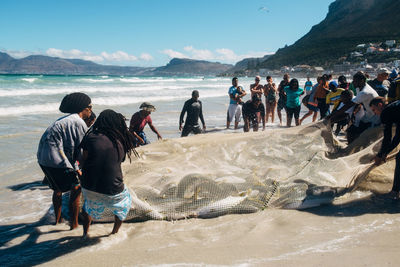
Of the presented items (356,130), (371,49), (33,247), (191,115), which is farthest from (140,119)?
(371,49)

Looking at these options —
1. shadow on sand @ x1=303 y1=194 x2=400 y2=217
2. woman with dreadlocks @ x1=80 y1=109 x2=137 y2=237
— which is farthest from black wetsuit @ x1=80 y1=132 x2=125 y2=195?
shadow on sand @ x1=303 y1=194 x2=400 y2=217

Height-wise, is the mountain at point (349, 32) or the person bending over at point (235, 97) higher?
the mountain at point (349, 32)

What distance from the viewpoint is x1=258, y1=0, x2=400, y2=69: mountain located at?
335 feet

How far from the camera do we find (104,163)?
2992mm

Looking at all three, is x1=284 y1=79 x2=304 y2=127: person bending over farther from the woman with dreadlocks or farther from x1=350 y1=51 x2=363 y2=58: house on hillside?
x1=350 y1=51 x2=363 y2=58: house on hillside

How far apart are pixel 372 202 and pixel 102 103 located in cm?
1868

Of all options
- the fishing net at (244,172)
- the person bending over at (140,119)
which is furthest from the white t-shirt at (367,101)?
the person bending over at (140,119)

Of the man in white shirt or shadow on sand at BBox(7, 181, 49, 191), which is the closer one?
the man in white shirt

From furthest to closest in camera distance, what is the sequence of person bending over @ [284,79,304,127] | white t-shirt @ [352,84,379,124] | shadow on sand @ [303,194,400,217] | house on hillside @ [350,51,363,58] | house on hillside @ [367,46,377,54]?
house on hillside @ [367,46,377,54], house on hillside @ [350,51,363,58], person bending over @ [284,79,304,127], white t-shirt @ [352,84,379,124], shadow on sand @ [303,194,400,217]

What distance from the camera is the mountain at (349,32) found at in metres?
102

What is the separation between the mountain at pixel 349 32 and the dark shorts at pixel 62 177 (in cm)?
9880

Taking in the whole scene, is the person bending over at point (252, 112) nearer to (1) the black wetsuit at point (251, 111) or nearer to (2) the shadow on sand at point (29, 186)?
(1) the black wetsuit at point (251, 111)

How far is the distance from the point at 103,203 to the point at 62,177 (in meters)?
0.68

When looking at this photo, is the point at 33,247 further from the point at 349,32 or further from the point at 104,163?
the point at 349,32
